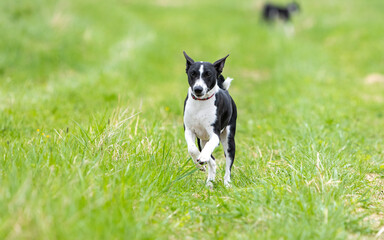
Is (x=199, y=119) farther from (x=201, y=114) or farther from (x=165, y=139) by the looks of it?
(x=165, y=139)

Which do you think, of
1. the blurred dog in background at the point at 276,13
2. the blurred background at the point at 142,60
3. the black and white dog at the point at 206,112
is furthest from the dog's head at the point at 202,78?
the blurred dog in background at the point at 276,13

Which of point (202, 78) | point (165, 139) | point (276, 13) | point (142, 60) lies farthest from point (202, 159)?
point (276, 13)

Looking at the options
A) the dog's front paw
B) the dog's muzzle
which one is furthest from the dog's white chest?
the dog's front paw

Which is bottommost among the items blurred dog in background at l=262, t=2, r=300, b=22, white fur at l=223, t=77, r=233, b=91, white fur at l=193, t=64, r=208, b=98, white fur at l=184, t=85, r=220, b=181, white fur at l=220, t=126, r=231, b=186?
white fur at l=220, t=126, r=231, b=186

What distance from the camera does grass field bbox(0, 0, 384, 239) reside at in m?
2.96

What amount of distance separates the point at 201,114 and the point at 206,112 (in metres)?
0.05

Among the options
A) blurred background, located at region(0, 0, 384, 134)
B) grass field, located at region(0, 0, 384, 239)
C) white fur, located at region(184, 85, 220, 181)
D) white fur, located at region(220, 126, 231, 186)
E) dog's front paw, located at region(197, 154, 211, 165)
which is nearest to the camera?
grass field, located at region(0, 0, 384, 239)

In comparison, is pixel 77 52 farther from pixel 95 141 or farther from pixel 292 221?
pixel 292 221

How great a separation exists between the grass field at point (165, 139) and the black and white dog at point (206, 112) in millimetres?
179

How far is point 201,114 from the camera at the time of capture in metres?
4.24

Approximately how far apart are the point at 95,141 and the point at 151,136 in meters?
0.83

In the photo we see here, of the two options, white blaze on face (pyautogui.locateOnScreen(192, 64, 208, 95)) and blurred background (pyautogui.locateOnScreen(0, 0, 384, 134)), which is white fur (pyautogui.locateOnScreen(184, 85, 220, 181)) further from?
blurred background (pyautogui.locateOnScreen(0, 0, 384, 134))

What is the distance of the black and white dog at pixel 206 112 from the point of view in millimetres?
4094

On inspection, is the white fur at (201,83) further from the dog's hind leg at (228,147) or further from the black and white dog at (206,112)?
the dog's hind leg at (228,147)
